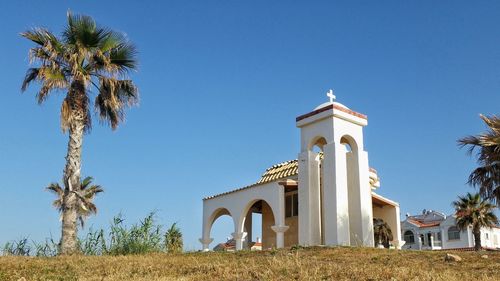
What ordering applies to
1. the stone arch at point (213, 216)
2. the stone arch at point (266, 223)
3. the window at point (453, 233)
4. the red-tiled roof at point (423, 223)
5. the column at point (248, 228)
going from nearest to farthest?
1. the stone arch at point (266, 223)
2. the stone arch at point (213, 216)
3. the column at point (248, 228)
4. the window at point (453, 233)
5. the red-tiled roof at point (423, 223)

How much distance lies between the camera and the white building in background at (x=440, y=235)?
5278cm

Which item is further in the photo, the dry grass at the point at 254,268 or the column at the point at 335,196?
the column at the point at 335,196

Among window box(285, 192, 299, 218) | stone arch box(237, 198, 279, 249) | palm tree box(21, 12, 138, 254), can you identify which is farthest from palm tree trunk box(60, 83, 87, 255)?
window box(285, 192, 299, 218)

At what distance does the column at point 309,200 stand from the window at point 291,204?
2232 millimetres

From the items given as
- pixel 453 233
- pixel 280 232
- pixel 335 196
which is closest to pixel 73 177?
pixel 280 232

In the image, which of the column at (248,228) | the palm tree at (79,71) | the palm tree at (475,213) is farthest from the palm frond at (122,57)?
the palm tree at (475,213)

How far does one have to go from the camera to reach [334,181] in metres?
21.0

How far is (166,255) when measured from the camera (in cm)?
1470

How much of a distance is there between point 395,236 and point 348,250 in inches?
378

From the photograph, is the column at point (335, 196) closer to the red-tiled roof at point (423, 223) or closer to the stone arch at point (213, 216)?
the stone arch at point (213, 216)

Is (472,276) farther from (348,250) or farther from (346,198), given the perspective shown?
(346,198)

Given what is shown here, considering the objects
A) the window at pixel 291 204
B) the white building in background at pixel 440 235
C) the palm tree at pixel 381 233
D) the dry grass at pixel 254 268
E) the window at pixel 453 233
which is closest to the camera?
the dry grass at pixel 254 268

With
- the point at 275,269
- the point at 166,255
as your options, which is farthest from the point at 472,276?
the point at 166,255

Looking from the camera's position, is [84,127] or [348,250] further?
[84,127]
